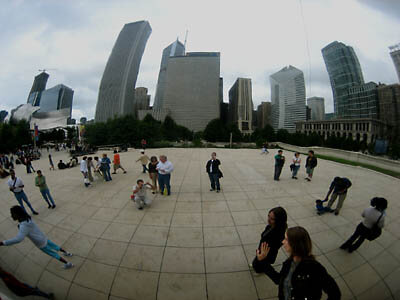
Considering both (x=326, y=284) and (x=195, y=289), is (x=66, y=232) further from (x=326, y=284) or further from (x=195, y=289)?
(x=326, y=284)

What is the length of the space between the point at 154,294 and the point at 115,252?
139cm

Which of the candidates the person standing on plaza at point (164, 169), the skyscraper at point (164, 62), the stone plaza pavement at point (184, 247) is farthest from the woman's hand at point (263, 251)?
the skyscraper at point (164, 62)

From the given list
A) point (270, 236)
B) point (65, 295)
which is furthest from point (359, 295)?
point (65, 295)

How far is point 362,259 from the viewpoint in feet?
10.2

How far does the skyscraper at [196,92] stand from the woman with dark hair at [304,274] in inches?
3775

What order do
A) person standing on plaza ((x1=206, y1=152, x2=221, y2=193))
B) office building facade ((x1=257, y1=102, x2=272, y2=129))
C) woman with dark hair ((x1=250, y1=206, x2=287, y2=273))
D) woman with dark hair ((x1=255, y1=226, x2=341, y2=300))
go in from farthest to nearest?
office building facade ((x1=257, y1=102, x2=272, y2=129)), person standing on plaza ((x1=206, y1=152, x2=221, y2=193)), woman with dark hair ((x1=250, y1=206, x2=287, y2=273)), woman with dark hair ((x1=255, y1=226, x2=341, y2=300))

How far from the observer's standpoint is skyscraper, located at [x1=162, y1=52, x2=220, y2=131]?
9681 centimetres

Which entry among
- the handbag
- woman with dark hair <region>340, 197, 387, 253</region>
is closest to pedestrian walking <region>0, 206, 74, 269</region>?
woman with dark hair <region>340, 197, 387, 253</region>

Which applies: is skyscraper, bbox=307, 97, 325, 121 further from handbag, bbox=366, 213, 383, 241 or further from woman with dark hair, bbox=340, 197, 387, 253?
handbag, bbox=366, 213, 383, 241

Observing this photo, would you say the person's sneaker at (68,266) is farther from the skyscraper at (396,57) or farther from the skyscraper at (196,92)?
the skyscraper at (196,92)

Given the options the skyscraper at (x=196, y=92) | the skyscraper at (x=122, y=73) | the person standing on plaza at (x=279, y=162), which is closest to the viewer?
the person standing on plaza at (x=279, y=162)

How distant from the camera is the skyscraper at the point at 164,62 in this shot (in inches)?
5323

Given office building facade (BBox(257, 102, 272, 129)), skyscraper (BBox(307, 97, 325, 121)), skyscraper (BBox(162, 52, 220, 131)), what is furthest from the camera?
skyscraper (BBox(307, 97, 325, 121))

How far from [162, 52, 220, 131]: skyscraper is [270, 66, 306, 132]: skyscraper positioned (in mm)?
55573
